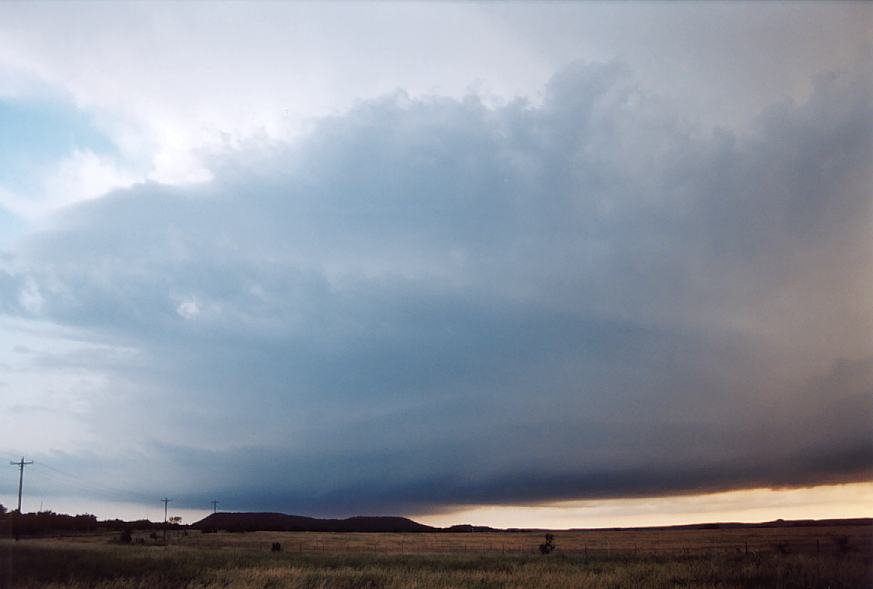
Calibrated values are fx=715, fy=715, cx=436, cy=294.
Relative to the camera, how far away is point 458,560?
138 ft

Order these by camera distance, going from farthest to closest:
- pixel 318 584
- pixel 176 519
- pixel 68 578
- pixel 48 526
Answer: pixel 176 519
pixel 48 526
pixel 318 584
pixel 68 578

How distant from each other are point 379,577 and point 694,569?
532 inches

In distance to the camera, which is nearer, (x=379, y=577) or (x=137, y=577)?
(x=137, y=577)

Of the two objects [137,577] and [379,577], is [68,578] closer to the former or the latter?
[137,577]

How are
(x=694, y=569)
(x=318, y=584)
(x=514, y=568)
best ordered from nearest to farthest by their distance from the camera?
(x=318, y=584)
(x=694, y=569)
(x=514, y=568)

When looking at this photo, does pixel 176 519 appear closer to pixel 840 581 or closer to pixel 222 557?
pixel 222 557

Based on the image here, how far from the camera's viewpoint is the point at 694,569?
3062cm

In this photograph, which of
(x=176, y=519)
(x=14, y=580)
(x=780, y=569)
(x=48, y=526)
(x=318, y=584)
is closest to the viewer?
(x=14, y=580)

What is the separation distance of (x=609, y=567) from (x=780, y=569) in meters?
9.80

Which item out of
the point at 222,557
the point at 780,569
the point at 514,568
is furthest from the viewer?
the point at 222,557

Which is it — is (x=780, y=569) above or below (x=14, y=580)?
below

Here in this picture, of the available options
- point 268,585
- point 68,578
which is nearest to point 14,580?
point 68,578

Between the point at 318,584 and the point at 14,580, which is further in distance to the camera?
the point at 318,584

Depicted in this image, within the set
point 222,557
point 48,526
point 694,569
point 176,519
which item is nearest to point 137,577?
point 222,557
